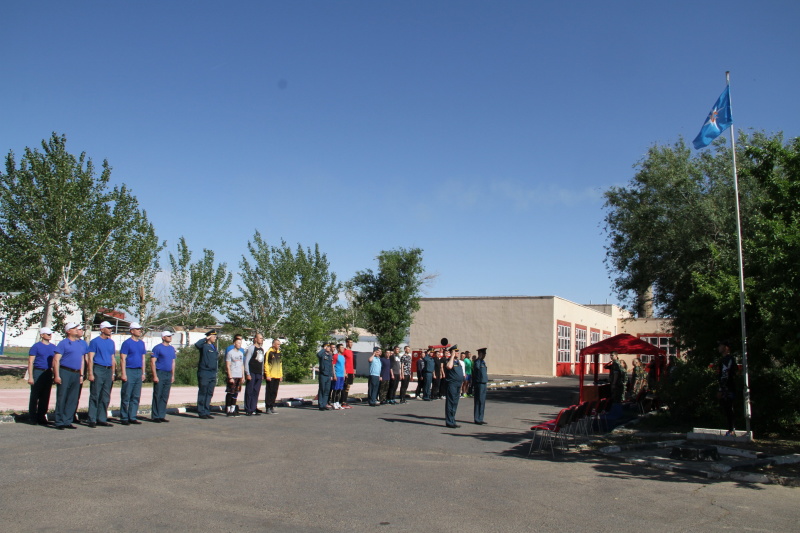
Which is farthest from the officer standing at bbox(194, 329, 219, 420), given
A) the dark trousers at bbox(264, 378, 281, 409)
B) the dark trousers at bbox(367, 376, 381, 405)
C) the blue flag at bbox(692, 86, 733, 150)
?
the blue flag at bbox(692, 86, 733, 150)

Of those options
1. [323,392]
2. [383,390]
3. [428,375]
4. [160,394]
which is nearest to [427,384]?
[428,375]

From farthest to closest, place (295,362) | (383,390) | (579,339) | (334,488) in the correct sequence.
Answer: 1. (579,339)
2. (295,362)
3. (383,390)
4. (334,488)

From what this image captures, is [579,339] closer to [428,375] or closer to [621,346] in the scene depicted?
A: [428,375]

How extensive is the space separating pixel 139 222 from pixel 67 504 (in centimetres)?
2403

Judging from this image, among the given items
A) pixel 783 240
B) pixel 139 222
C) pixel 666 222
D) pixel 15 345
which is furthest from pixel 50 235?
pixel 15 345

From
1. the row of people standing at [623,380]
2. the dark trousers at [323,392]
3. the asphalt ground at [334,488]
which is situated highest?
the row of people standing at [623,380]

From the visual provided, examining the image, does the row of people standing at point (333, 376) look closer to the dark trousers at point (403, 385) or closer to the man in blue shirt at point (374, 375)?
the man in blue shirt at point (374, 375)

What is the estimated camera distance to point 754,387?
13797 millimetres

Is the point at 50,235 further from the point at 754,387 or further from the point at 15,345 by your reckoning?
the point at 15,345

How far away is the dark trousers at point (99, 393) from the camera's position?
1194 cm

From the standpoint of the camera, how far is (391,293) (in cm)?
4212

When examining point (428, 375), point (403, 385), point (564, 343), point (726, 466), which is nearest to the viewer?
point (726, 466)

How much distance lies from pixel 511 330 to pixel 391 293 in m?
15.6

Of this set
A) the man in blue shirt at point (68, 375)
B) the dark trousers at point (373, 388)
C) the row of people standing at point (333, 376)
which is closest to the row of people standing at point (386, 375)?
the dark trousers at point (373, 388)
